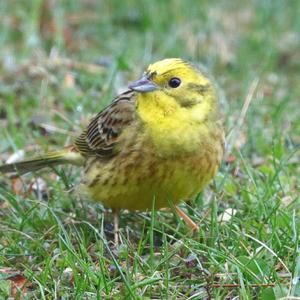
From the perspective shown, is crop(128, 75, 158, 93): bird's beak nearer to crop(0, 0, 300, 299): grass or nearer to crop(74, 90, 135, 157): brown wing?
crop(74, 90, 135, 157): brown wing

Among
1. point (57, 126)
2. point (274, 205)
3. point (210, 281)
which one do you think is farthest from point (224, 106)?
point (210, 281)

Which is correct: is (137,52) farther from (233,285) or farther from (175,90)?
(233,285)

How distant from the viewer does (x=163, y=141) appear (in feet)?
12.7

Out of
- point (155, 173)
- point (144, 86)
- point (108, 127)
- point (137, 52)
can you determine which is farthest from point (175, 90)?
point (137, 52)

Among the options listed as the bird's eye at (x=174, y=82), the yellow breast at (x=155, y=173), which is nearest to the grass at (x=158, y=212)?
the yellow breast at (x=155, y=173)

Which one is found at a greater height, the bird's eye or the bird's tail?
the bird's eye

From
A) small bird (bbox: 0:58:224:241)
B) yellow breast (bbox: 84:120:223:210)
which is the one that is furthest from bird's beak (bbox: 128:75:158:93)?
yellow breast (bbox: 84:120:223:210)

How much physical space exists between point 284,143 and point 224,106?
57 centimetres

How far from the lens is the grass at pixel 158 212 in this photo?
3.60m

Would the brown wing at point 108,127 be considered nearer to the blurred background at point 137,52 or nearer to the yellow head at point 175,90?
the yellow head at point 175,90

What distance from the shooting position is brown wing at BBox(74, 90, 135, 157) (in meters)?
4.18

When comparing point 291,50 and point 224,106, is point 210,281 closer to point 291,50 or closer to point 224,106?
point 224,106

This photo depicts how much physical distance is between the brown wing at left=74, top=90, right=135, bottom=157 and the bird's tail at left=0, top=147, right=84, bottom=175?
2.8 inches

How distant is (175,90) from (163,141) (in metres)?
0.23
